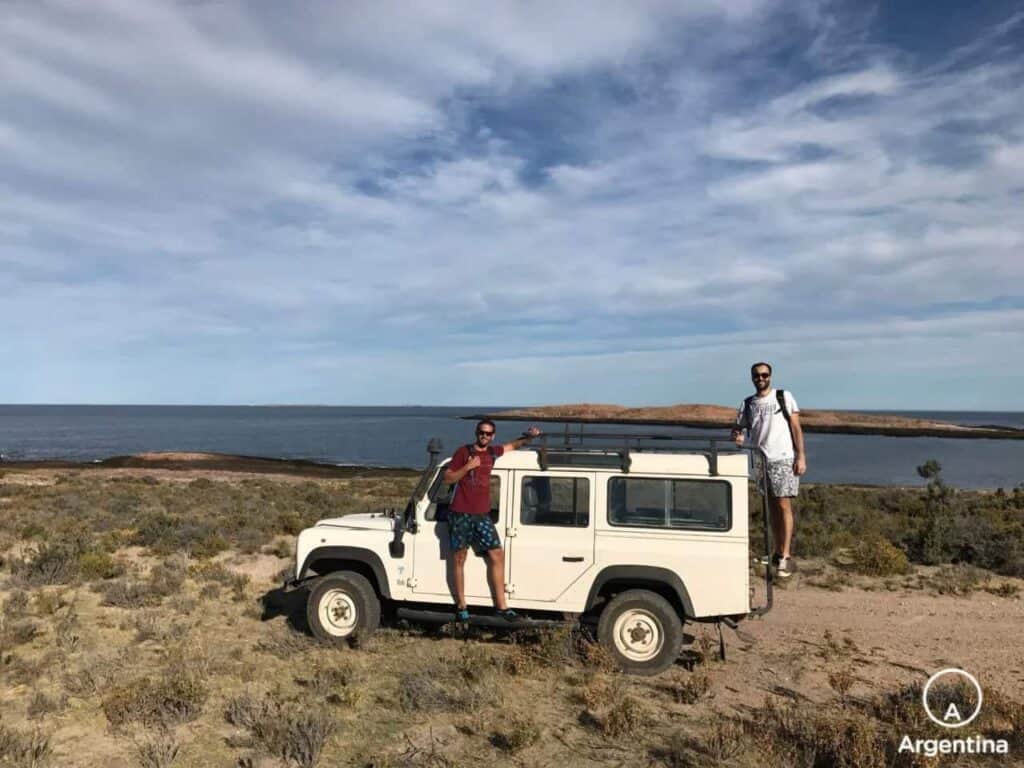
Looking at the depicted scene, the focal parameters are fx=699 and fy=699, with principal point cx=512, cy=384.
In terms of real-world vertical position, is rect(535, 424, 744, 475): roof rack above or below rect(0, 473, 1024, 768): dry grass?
above

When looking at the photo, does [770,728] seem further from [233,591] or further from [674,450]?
[233,591]

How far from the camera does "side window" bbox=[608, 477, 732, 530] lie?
22.1 ft

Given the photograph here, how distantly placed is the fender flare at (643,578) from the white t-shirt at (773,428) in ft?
5.28

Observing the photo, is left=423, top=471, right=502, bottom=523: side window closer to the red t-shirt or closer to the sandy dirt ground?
the red t-shirt

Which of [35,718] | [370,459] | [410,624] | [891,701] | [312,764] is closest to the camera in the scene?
[312,764]

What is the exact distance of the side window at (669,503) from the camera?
22.1 feet

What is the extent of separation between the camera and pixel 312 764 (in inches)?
193

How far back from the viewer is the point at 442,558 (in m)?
7.25

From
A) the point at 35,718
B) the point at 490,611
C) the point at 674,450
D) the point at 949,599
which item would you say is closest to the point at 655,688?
the point at 490,611

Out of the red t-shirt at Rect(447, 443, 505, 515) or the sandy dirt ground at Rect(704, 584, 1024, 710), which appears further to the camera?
the red t-shirt at Rect(447, 443, 505, 515)

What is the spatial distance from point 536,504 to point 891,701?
3593 millimetres
